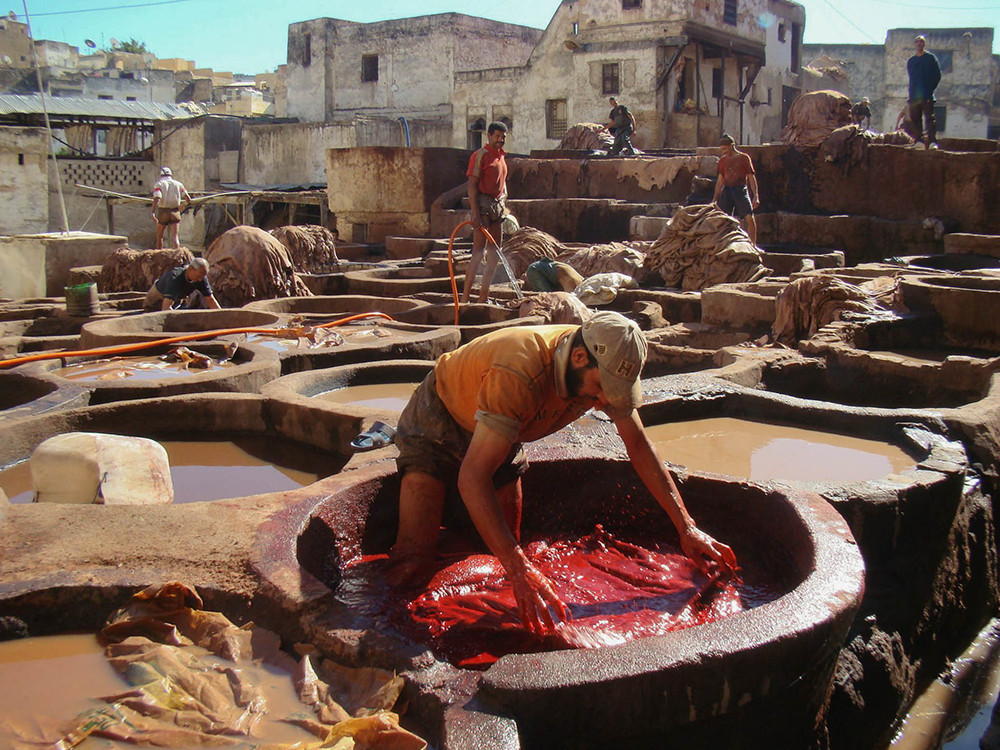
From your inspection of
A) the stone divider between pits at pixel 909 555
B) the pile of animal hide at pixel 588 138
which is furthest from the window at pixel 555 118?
the stone divider between pits at pixel 909 555

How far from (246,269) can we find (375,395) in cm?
505

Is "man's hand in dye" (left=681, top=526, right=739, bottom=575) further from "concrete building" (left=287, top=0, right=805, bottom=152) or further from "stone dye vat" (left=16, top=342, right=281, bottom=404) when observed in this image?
"concrete building" (left=287, top=0, right=805, bottom=152)

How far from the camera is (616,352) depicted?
2.60 m

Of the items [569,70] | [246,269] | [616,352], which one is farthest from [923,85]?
[569,70]

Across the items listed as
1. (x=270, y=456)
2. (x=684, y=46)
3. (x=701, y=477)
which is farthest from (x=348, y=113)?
(x=701, y=477)

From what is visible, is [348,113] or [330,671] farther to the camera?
[348,113]

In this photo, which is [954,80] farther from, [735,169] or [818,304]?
[818,304]

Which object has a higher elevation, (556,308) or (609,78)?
(609,78)

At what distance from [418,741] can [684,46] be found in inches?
971

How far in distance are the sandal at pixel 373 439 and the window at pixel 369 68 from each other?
2849 centimetres

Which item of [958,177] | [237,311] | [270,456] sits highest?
[958,177]

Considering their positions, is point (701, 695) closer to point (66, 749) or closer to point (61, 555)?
point (66, 749)

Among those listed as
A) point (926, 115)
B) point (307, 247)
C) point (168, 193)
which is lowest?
point (307, 247)

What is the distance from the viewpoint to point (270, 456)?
5348 millimetres
